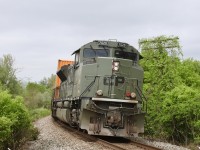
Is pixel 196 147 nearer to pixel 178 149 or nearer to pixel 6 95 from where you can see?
pixel 178 149

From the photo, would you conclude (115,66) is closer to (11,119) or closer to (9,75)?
(11,119)

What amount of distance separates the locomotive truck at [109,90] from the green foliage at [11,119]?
2763mm

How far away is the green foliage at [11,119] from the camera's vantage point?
26.2 feet

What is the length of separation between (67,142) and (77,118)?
5.50 ft

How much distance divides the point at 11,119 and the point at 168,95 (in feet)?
26.9

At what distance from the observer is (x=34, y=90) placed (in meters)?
50.8

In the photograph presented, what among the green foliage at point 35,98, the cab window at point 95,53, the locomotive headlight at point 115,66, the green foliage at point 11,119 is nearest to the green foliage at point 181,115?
the locomotive headlight at point 115,66

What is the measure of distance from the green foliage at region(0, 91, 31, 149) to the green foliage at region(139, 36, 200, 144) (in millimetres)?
6480

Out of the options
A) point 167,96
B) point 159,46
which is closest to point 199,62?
point 159,46

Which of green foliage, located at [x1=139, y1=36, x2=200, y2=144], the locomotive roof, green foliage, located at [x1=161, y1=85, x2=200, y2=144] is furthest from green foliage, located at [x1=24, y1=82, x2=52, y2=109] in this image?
the locomotive roof

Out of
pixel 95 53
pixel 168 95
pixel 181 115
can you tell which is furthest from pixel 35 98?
pixel 181 115

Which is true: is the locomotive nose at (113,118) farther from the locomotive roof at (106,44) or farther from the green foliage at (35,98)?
the green foliage at (35,98)

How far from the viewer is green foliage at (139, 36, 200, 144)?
13.9m

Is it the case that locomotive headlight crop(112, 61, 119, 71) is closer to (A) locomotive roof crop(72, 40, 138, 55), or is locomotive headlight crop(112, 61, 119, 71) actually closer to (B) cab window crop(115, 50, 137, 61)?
(B) cab window crop(115, 50, 137, 61)
